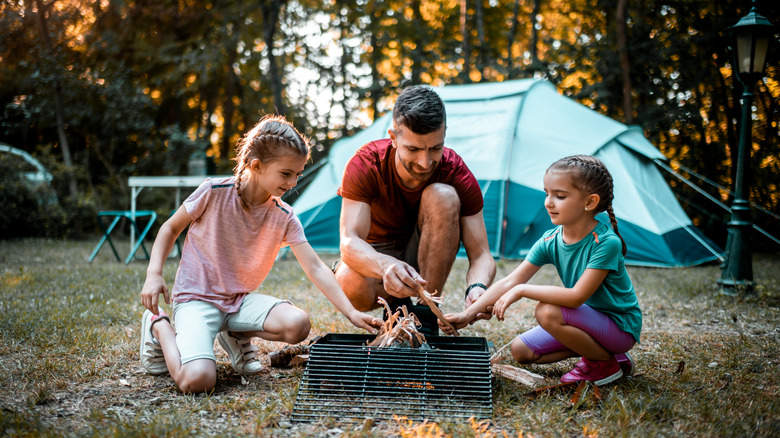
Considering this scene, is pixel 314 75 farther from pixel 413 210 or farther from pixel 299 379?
pixel 299 379

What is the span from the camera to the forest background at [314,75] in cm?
799

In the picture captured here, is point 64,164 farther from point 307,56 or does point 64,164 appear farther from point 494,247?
point 494,247

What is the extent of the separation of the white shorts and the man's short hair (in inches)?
37.6

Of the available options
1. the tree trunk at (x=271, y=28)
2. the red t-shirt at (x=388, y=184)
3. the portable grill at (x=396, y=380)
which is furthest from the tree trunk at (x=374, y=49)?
the portable grill at (x=396, y=380)

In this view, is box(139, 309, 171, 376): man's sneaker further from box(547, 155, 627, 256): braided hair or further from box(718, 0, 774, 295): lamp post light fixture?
box(718, 0, 774, 295): lamp post light fixture

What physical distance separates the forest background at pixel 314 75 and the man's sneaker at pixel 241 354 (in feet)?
18.2

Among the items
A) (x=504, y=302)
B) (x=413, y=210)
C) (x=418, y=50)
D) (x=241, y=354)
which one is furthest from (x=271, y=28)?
(x=504, y=302)

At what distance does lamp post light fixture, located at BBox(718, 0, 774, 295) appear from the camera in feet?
13.7

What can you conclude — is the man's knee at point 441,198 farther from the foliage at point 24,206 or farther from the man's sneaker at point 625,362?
the foliage at point 24,206

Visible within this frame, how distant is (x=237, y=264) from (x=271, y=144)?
0.55 meters

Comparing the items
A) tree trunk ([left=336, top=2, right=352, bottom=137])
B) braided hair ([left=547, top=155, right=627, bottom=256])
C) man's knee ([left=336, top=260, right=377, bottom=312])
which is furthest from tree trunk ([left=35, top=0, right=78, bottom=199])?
braided hair ([left=547, top=155, right=627, bottom=256])

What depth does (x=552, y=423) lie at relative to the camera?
1728 millimetres

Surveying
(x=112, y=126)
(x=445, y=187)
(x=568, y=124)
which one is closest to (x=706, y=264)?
(x=568, y=124)

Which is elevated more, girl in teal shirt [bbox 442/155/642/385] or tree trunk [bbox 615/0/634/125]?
tree trunk [bbox 615/0/634/125]
